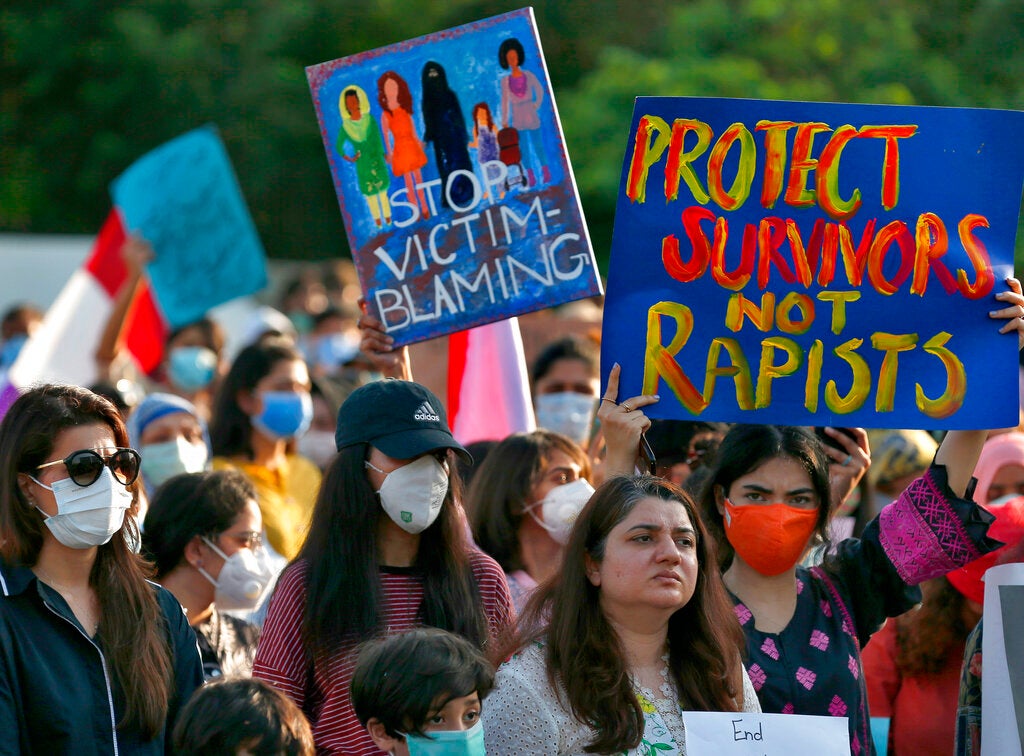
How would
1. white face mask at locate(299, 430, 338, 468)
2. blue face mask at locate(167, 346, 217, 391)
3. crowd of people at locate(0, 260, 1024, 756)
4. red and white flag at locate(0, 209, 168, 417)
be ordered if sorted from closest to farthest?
1. crowd of people at locate(0, 260, 1024, 756)
2. white face mask at locate(299, 430, 338, 468)
3. red and white flag at locate(0, 209, 168, 417)
4. blue face mask at locate(167, 346, 217, 391)

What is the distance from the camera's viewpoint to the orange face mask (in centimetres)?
438

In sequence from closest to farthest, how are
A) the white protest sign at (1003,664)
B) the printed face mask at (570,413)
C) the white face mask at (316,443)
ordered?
the white protest sign at (1003,664), the printed face mask at (570,413), the white face mask at (316,443)

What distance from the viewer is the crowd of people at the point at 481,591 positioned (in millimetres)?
3559

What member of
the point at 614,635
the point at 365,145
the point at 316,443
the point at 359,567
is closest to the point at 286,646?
the point at 359,567

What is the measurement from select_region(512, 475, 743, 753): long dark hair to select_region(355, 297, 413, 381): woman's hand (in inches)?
45.6

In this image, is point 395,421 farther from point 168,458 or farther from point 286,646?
point 168,458

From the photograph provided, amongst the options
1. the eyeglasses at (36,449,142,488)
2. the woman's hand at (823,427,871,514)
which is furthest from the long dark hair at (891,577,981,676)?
the eyeglasses at (36,449,142,488)

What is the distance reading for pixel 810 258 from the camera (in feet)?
14.9

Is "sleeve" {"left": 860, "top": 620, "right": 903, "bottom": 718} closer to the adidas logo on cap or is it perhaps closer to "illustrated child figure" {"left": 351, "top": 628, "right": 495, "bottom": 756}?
the adidas logo on cap

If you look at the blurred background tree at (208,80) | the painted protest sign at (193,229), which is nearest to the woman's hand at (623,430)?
the painted protest sign at (193,229)

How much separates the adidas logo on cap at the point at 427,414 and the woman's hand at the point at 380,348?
2.58 feet

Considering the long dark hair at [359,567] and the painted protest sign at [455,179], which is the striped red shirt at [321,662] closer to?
the long dark hair at [359,567]

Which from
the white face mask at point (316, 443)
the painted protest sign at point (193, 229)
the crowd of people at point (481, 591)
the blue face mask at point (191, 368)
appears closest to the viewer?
the crowd of people at point (481, 591)

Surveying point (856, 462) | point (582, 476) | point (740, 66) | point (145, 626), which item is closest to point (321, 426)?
point (582, 476)
